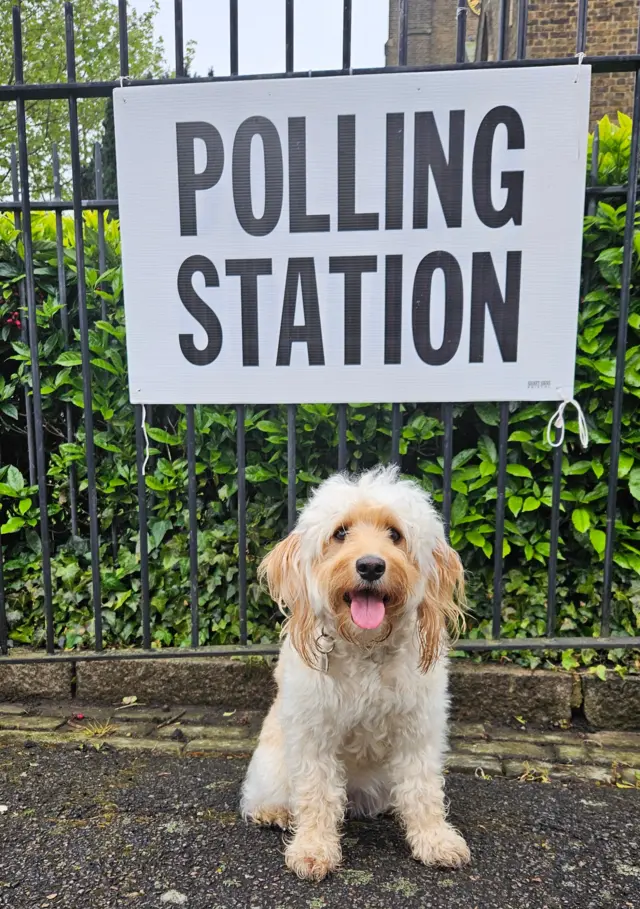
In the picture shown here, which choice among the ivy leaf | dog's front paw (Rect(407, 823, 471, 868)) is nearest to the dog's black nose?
Answer: dog's front paw (Rect(407, 823, 471, 868))

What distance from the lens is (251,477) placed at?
3473mm

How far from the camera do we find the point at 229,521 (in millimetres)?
3709

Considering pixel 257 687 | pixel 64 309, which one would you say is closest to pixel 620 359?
pixel 257 687

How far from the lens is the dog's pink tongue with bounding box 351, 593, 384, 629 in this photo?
2.06 m

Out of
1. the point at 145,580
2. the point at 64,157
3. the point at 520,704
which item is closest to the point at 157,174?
the point at 145,580

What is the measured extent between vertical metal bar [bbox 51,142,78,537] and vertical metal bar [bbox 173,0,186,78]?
97cm

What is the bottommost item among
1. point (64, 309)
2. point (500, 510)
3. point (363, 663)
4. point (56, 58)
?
point (363, 663)

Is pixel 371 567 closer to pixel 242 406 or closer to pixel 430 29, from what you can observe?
pixel 242 406

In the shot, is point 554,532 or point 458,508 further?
point 458,508

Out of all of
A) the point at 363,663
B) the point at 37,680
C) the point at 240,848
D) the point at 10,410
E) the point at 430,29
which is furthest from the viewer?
the point at 430,29

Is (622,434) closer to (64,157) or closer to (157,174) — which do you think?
(157,174)

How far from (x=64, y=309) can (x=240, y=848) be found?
A: 291cm

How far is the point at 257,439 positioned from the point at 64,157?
600 inches

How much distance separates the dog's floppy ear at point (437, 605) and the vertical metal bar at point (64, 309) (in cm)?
243
